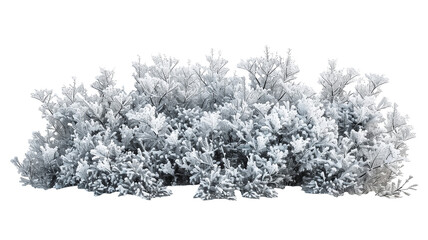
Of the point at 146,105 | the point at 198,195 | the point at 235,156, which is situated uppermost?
the point at 146,105

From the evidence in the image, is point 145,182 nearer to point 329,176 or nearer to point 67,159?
point 67,159

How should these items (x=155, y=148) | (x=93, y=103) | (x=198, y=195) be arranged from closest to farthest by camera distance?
(x=198, y=195)
(x=155, y=148)
(x=93, y=103)

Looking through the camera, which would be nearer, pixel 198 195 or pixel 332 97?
pixel 198 195

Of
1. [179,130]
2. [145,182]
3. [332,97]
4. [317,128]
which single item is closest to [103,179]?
[145,182]

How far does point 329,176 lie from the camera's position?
796 centimetres

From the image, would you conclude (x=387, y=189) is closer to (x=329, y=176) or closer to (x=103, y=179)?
(x=329, y=176)

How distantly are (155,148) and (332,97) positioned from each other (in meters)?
2.45

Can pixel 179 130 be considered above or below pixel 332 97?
below

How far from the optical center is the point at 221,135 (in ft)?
26.9

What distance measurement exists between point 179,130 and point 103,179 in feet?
3.46

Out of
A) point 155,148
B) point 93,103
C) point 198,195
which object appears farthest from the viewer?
point 93,103

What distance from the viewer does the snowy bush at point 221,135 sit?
7887 millimetres

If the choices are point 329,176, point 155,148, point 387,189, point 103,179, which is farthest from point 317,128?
point 103,179

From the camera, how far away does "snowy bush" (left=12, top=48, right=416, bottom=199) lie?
7.89 meters
